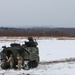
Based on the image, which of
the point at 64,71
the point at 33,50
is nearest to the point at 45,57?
the point at 33,50

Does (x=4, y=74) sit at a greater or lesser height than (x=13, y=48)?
lesser

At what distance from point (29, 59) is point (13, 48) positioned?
126cm

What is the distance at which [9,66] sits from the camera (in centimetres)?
2092

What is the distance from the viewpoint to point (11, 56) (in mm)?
20500

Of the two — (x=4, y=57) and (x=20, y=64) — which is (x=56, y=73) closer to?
(x=20, y=64)

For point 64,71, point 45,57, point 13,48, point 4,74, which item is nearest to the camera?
point 4,74

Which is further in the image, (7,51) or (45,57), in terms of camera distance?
(45,57)

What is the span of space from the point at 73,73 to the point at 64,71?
0.97m

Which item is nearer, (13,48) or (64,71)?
(64,71)

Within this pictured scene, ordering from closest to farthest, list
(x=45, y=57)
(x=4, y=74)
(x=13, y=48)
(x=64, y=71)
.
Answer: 1. (x=4, y=74)
2. (x=64, y=71)
3. (x=13, y=48)
4. (x=45, y=57)

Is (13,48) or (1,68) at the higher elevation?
(13,48)

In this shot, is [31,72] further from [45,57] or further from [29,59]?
[45,57]

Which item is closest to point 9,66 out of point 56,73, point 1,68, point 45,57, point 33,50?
point 1,68

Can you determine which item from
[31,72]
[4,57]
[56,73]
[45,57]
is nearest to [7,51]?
[4,57]
